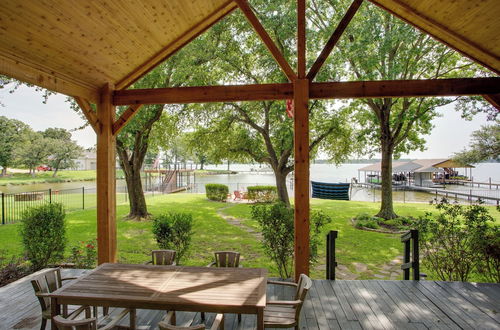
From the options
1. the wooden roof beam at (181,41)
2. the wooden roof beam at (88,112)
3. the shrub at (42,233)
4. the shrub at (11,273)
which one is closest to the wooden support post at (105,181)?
the wooden roof beam at (88,112)

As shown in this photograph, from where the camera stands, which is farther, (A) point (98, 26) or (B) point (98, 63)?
(B) point (98, 63)

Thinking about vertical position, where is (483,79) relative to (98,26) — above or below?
below

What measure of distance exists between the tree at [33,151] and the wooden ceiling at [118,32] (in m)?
22.6

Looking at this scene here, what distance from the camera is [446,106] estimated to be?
9.31 m

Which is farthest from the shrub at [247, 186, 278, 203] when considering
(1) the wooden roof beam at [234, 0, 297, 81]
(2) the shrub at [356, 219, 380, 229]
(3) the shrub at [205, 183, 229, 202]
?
(1) the wooden roof beam at [234, 0, 297, 81]

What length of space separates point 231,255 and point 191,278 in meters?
0.73

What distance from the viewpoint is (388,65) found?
8883 mm

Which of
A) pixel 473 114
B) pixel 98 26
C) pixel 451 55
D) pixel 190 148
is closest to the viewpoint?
pixel 98 26

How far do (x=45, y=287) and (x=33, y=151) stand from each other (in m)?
26.0

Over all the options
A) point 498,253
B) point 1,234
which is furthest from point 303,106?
point 1,234

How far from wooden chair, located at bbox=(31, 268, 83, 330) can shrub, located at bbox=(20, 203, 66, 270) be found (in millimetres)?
2475

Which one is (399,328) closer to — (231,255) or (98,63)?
(231,255)

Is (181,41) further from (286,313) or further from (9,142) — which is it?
(9,142)

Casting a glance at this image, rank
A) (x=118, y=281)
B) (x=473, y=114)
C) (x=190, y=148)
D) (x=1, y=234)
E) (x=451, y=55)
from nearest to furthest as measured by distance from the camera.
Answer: (x=118, y=281) < (x=1, y=234) < (x=451, y=55) < (x=473, y=114) < (x=190, y=148)
